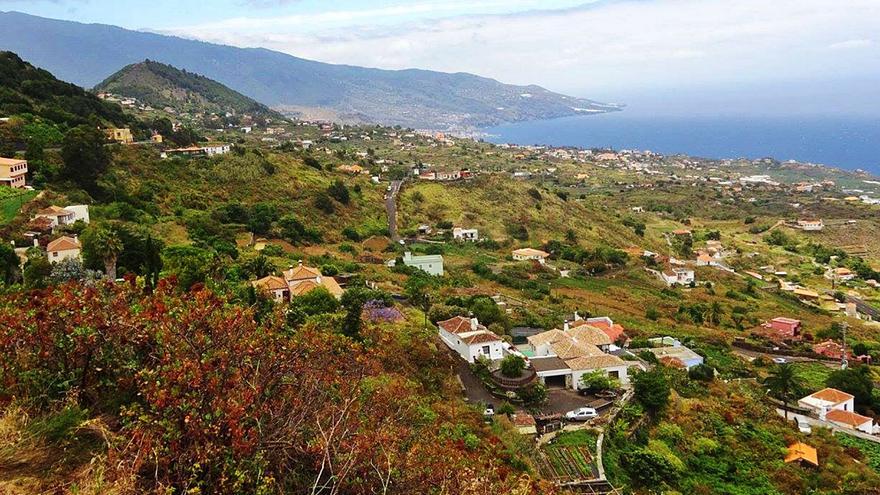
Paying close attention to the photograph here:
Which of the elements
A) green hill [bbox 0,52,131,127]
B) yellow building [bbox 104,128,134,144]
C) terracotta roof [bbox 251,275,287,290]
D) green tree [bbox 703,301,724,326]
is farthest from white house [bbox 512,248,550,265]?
green hill [bbox 0,52,131,127]

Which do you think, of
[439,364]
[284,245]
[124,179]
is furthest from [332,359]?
[124,179]

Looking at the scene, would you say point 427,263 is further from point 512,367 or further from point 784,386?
point 784,386

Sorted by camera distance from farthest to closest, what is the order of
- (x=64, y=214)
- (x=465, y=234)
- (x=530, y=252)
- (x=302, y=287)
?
(x=465, y=234) → (x=530, y=252) → (x=64, y=214) → (x=302, y=287)

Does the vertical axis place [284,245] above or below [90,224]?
below

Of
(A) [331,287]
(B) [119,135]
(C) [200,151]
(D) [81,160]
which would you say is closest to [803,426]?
(A) [331,287]

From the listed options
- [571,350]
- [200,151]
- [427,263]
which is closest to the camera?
[571,350]

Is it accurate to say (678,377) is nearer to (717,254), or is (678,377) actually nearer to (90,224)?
(90,224)
